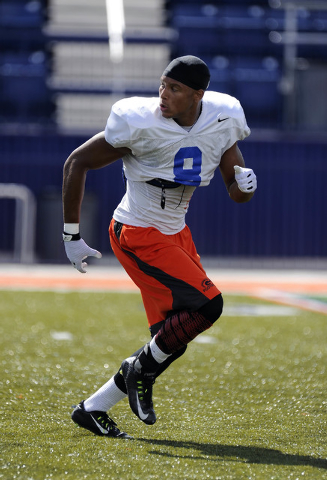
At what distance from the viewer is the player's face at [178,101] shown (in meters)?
3.28

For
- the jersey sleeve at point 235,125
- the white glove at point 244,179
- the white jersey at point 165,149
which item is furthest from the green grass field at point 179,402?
the jersey sleeve at point 235,125

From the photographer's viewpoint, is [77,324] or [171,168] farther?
[77,324]

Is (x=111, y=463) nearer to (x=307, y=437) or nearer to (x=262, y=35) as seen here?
(x=307, y=437)

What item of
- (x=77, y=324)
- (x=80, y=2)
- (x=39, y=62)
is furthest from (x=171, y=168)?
(x=80, y=2)

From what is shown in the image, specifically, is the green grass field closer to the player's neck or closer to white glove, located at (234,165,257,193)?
white glove, located at (234,165,257,193)

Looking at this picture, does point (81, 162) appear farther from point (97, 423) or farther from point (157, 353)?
point (97, 423)

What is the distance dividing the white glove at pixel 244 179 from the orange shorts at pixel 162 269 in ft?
1.24

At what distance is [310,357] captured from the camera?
5578 millimetres

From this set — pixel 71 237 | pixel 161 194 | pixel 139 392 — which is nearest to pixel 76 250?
pixel 71 237

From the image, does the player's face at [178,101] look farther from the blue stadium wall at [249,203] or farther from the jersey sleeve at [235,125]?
the blue stadium wall at [249,203]

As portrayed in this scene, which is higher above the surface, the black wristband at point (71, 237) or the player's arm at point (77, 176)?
the player's arm at point (77, 176)

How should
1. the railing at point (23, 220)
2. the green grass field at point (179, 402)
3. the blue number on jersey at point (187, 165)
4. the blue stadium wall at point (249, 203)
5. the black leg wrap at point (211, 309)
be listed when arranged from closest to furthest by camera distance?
1. the green grass field at point (179, 402)
2. the black leg wrap at point (211, 309)
3. the blue number on jersey at point (187, 165)
4. the railing at point (23, 220)
5. the blue stadium wall at point (249, 203)

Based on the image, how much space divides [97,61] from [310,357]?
38.3ft

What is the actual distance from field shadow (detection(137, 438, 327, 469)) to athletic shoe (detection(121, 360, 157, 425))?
12 centimetres
